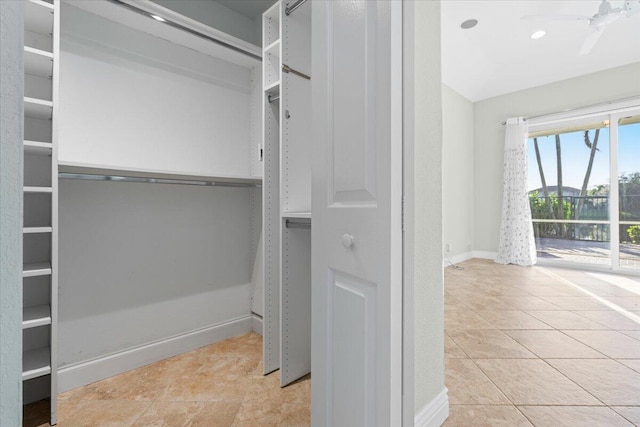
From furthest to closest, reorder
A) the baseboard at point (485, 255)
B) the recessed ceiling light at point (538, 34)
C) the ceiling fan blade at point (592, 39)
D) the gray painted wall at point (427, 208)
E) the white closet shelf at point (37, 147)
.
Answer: the baseboard at point (485, 255) < the recessed ceiling light at point (538, 34) < the ceiling fan blade at point (592, 39) < the white closet shelf at point (37, 147) < the gray painted wall at point (427, 208)

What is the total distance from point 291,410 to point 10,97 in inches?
62.8

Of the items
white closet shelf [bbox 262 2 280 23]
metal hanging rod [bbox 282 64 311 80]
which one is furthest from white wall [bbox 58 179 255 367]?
white closet shelf [bbox 262 2 280 23]

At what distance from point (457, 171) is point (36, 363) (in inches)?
207

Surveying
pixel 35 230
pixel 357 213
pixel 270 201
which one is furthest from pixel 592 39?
pixel 35 230

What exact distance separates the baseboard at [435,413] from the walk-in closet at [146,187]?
77 cm

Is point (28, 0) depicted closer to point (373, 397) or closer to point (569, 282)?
point (373, 397)

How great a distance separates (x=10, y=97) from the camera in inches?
12.6

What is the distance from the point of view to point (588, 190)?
4.36 meters

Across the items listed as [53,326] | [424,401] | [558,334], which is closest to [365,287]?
[424,401]

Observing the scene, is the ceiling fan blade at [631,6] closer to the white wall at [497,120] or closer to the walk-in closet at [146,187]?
the white wall at [497,120]

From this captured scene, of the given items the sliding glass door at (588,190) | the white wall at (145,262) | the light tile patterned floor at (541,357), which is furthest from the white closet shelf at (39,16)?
the sliding glass door at (588,190)

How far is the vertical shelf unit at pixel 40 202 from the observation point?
129 centimetres

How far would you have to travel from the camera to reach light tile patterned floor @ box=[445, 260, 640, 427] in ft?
4.58

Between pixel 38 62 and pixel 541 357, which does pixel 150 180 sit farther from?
pixel 541 357
